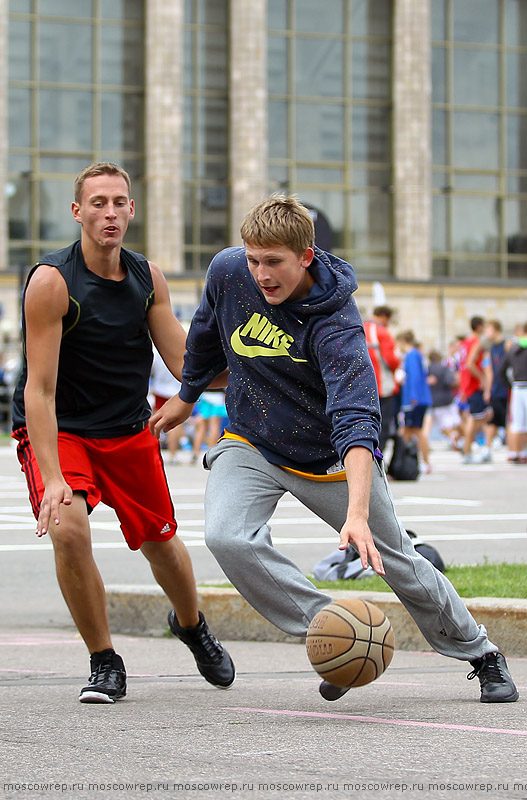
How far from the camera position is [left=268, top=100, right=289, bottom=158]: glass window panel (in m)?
48.8

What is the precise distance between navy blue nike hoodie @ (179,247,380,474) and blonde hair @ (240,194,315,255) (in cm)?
25

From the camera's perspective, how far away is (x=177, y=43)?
156 ft

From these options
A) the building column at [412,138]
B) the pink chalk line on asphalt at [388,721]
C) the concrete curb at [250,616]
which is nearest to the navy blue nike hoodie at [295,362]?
the pink chalk line on asphalt at [388,721]

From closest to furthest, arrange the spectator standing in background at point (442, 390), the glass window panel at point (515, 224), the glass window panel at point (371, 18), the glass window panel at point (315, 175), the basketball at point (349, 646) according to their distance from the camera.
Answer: the basketball at point (349, 646), the spectator standing in background at point (442, 390), the glass window panel at point (315, 175), the glass window panel at point (371, 18), the glass window panel at point (515, 224)

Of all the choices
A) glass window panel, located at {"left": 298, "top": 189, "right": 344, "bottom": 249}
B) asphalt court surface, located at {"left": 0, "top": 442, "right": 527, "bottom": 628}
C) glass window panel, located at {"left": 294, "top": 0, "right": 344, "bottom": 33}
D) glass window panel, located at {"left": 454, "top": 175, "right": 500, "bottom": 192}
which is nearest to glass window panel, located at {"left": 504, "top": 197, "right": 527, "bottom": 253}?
glass window panel, located at {"left": 454, "top": 175, "right": 500, "bottom": 192}

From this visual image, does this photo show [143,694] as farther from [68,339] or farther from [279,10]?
[279,10]

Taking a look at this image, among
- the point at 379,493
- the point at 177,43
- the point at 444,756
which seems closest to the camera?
the point at 444,756

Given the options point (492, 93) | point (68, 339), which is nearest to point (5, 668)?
point (68, 339)

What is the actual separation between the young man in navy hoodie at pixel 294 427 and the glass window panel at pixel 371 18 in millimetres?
46218

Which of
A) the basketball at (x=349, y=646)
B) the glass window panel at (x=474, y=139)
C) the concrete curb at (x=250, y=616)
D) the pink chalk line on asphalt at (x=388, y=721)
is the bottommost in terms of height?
the concrete curb at (x=250, y=616)

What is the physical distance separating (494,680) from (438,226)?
46.3 metres

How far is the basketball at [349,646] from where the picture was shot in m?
4.85

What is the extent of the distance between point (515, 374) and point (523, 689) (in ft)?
51.7

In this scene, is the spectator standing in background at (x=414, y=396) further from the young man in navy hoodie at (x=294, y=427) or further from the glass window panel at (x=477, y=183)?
the glass window panel at (x=477, y=183)
